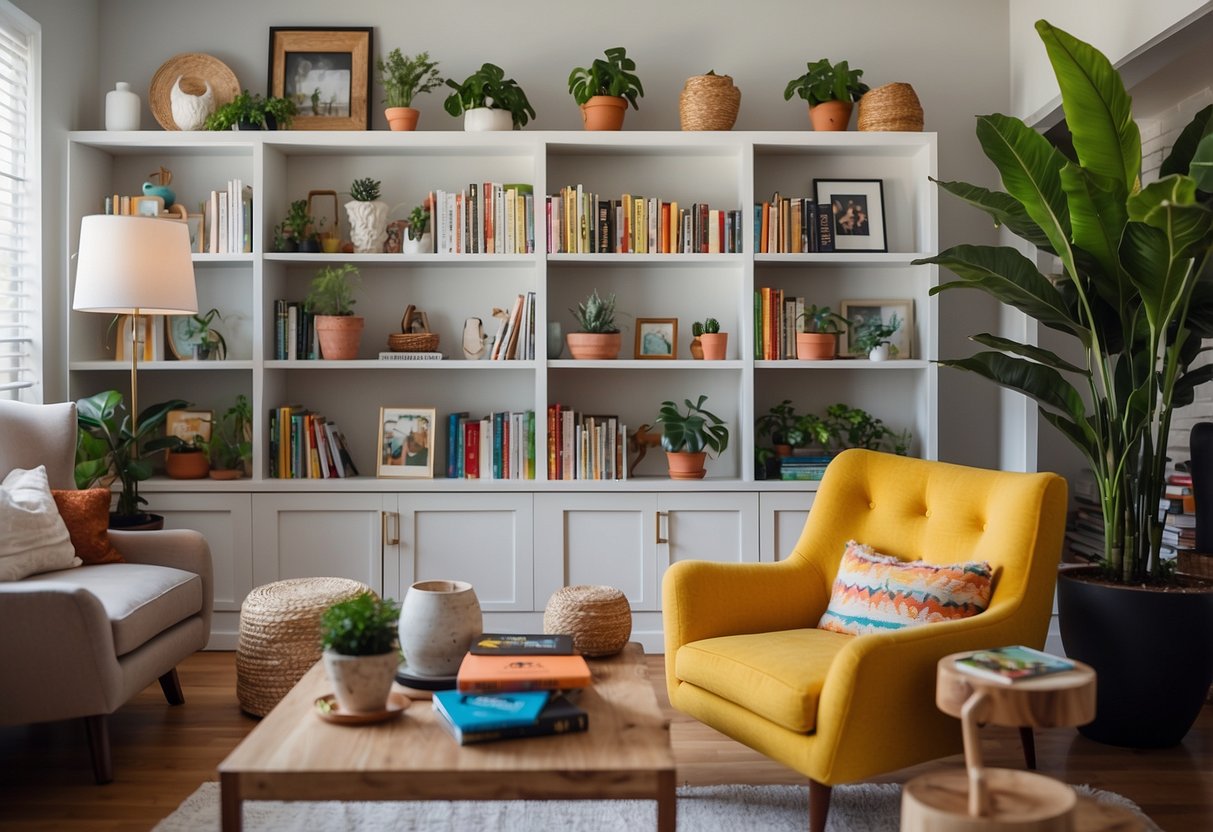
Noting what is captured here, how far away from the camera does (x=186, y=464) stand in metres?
4.12

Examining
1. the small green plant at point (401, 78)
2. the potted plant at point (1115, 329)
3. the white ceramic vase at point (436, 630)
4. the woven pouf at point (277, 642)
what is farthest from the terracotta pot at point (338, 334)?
the potted plant at point (1115, 329)

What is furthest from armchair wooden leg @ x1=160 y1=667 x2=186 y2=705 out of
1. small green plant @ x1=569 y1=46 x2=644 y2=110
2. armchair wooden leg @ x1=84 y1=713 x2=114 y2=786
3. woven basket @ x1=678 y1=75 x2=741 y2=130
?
woven basket @ x1=678 y1=75 x2=741 y2=130

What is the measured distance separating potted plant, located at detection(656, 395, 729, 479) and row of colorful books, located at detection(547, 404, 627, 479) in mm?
180

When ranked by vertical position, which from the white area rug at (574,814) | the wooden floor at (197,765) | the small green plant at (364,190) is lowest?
the white area rug at (574,814)

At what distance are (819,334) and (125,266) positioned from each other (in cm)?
251

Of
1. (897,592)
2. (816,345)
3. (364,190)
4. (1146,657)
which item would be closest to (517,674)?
(897,592)

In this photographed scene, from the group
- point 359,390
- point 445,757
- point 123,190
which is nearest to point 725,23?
point 359,390

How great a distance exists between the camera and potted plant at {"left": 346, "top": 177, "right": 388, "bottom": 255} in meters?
4.17

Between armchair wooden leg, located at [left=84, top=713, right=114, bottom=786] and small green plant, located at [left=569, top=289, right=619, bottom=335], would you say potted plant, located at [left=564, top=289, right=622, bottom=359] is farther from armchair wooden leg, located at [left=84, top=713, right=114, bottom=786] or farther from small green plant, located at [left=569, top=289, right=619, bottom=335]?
armchair wooden leg, located at [left=84, top=713, right=114, bottom=786]

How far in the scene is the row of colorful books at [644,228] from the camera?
4141 millimetres

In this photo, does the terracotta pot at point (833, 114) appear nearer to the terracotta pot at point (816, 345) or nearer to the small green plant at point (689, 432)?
the terracotta pot at point (816, 345)

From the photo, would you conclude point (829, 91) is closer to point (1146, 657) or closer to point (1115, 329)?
point (1115, 329)

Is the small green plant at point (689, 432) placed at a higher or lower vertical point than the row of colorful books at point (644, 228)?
lower

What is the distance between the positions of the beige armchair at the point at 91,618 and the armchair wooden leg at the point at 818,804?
174 cm
